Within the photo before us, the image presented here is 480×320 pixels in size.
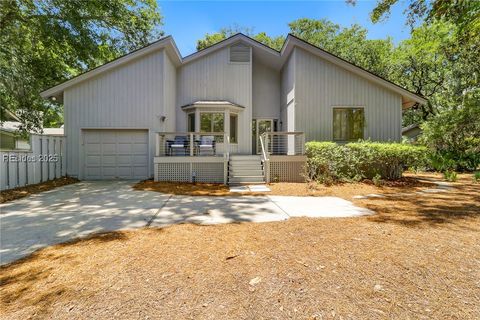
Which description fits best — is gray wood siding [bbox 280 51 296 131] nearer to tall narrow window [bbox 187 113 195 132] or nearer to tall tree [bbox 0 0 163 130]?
tall narrow window [bbox 187 113 195 132]

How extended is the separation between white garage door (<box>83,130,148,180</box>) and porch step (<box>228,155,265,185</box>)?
4.23 m

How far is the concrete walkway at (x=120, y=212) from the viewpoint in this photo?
4.06 meters

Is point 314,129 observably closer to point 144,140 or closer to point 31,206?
point 144,140

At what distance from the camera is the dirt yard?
209 centimetres

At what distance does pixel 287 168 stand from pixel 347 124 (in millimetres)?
4215

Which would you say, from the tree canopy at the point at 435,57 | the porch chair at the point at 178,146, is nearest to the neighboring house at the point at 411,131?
the tree canopy at the point at 435,57

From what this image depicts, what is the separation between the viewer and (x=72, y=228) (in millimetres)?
4355

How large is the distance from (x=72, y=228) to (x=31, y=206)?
2714 mm

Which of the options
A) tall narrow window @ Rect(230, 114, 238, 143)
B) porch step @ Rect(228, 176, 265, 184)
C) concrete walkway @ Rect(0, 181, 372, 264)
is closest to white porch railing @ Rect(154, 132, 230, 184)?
porch step @ Rect(228, 176, 265, 184)

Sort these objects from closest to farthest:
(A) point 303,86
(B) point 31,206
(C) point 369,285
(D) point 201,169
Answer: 1. (C) point 369,285
2. (B) point 31,206
3. (D) point 201,169
4. (A) point 303,86

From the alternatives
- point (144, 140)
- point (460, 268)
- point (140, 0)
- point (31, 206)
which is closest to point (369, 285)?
point (460, 268)

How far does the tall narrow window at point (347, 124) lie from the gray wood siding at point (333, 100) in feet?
0.85

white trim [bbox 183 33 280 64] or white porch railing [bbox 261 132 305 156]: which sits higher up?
white trim [bbox 183 33 280 64]

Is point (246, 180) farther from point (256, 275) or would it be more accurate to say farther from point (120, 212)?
point (256, 275)
